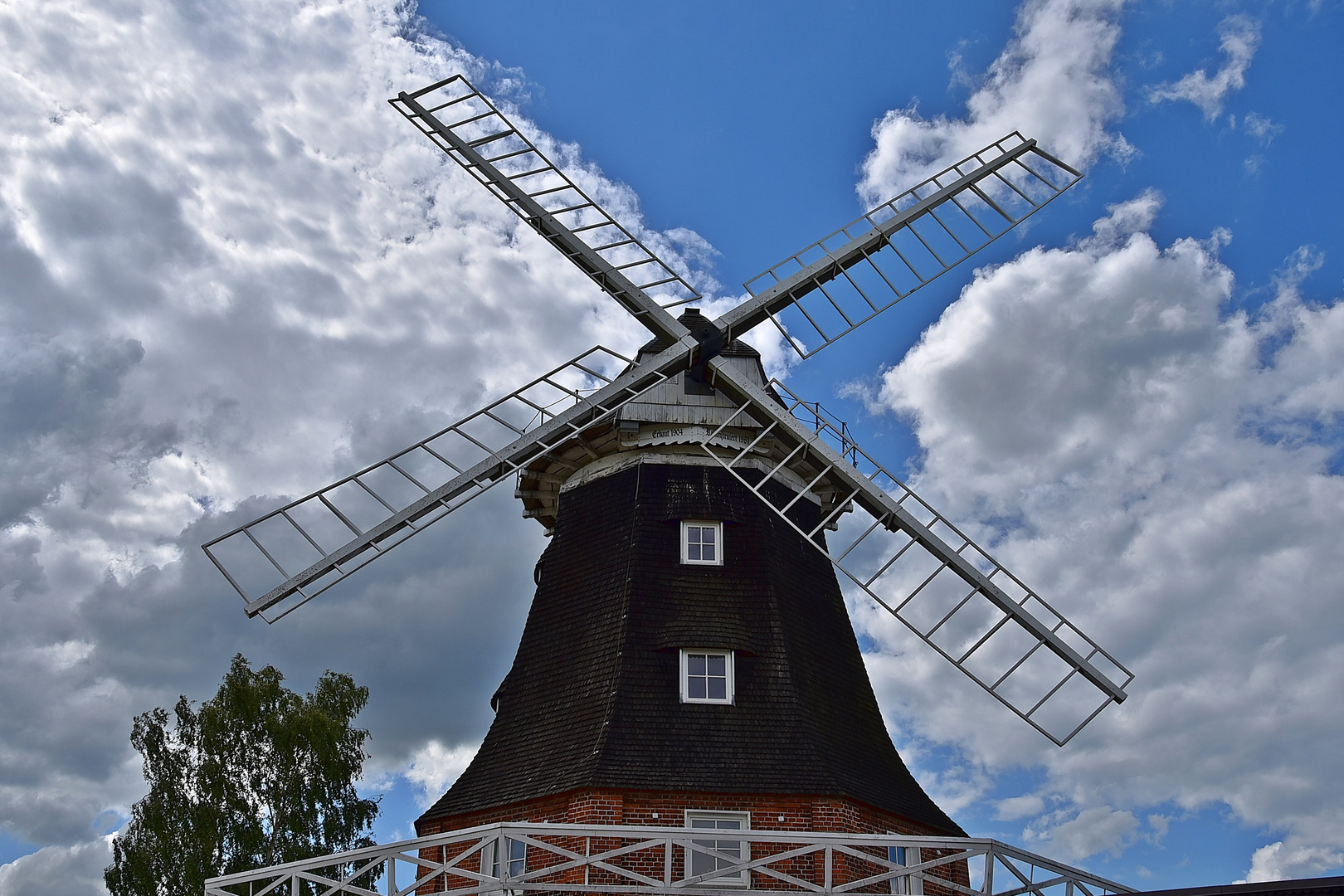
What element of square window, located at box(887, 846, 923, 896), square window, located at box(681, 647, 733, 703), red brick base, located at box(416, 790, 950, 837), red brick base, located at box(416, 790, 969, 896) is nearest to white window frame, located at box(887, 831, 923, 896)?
square window, located at box(887, 846, 923, 896)

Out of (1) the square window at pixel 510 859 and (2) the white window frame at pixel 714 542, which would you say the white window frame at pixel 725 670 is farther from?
(1) the square window at pixel 510 859

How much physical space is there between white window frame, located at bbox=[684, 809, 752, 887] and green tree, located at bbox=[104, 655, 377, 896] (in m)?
11.3

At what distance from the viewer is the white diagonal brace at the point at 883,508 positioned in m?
15.8

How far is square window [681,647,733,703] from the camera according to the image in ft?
49.3

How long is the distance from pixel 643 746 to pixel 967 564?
5.14 metres

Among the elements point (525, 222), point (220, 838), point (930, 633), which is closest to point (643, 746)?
point (930, 633)

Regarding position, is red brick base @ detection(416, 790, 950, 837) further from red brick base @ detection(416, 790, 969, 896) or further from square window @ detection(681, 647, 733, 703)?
square window @ detection(681, 647, 733, 703)

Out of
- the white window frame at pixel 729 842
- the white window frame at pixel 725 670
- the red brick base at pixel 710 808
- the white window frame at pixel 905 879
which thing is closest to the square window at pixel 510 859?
the red brick base at pixel 710 808

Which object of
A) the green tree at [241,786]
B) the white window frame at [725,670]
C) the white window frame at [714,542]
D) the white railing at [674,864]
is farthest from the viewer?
the green tree at [241,786]

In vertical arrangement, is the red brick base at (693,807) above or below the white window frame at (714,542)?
below

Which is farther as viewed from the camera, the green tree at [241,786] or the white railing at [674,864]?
the green tree at [241,786]

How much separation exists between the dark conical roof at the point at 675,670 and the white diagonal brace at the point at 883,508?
3.61 feet

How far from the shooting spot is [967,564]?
16.2 m

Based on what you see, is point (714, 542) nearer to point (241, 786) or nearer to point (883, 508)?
point (883, 508)
